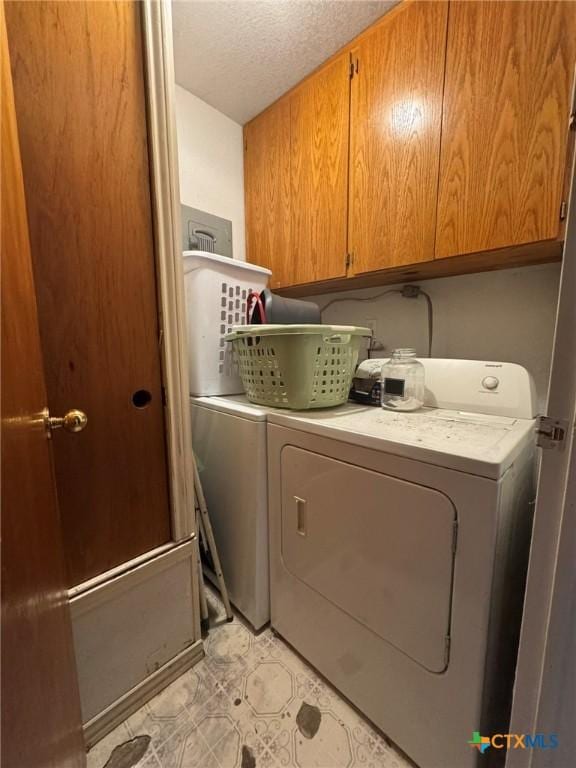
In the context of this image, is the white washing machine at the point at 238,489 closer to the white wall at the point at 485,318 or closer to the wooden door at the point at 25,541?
the wooden door at the point at 25,541

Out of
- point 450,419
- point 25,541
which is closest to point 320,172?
point 450,419

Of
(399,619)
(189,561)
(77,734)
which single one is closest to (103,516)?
(189,561)

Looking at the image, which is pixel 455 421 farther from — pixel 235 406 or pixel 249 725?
pixel 249 725

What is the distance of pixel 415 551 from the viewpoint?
775 mm

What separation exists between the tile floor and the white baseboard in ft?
0.06

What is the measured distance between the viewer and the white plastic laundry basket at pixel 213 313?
1.36 meters

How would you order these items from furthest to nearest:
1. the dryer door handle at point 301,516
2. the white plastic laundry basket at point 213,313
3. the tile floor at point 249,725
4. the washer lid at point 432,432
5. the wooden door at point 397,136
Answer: the white plastic laundry basket at point 213,313 < the wooden door at point 397,136 < the dryer door handle at point 301,516 < the tile floor at point 249,725 < the washer lid at point 432,432

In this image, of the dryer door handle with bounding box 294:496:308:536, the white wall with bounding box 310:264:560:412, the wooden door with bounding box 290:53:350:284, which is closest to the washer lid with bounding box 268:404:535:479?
the dryer door handle with bounding box 294:496:308:536

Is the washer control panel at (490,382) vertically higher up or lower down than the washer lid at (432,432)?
higher up

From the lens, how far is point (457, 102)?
1.08 meters

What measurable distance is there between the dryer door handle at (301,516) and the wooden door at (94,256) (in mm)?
483

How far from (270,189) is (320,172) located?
37cm

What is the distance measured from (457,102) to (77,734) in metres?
2.15

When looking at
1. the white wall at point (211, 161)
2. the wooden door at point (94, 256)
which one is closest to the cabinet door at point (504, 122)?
the wooden door at point (94, 256)
